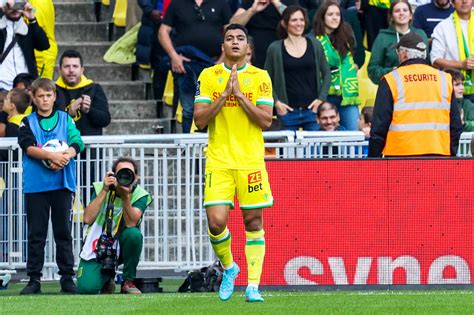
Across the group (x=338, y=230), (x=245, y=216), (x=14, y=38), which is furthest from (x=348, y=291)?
(x=14, y=38)

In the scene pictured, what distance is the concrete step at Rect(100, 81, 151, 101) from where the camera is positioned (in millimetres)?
22328

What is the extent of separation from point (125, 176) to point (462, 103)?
5051 mm

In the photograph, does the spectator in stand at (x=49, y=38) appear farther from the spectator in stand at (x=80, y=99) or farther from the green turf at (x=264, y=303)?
the green turf at (x=264, y=303)

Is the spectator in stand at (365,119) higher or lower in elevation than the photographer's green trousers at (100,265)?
higher

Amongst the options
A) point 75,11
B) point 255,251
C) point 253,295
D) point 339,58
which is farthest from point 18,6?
point 253,295

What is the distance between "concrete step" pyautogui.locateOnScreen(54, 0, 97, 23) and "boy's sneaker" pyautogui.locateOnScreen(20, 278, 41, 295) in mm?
7990

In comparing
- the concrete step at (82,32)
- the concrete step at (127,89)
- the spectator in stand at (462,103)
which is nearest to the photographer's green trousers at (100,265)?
the spectator in stand at (462,103)

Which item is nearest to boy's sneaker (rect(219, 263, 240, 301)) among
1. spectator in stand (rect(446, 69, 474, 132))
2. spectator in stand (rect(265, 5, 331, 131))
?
spectator in stand (rect(265, 5, 331, 131))

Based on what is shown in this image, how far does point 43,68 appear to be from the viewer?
20750 millimetres

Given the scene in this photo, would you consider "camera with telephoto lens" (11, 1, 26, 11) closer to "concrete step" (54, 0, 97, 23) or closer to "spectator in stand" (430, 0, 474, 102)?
"concrete step" (54, 0, 97, 23)

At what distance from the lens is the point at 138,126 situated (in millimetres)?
21703

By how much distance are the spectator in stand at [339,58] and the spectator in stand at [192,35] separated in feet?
3.89

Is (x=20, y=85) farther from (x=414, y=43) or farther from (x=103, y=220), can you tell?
(x=414, y=43)

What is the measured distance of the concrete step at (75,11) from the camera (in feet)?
77.0
